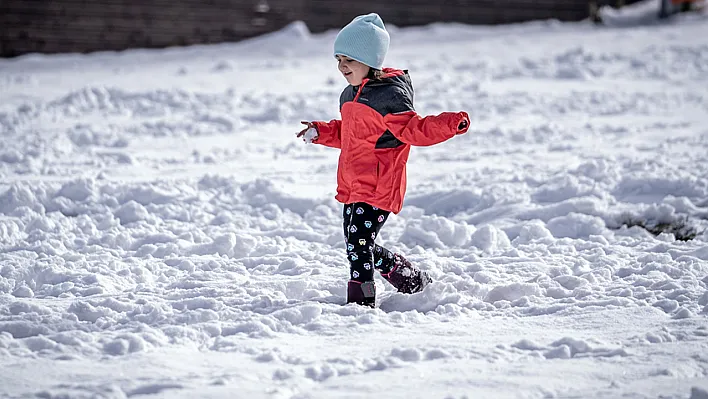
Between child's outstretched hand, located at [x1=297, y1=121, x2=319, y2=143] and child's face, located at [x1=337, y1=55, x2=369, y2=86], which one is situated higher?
child's face, located at [x1=337, y1=55, x2=369, y2=86]

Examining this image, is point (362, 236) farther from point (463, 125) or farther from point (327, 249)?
point (327, 249)

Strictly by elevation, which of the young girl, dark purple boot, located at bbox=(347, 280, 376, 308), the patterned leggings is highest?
the young girl

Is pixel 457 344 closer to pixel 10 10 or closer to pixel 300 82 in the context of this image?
pixel 300 82

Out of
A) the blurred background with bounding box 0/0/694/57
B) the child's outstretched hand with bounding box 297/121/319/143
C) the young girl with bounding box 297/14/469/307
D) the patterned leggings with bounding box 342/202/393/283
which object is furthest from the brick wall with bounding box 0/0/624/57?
the patterned leggings with bounding box 342/202/393/283

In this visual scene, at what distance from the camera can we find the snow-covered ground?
3303mm

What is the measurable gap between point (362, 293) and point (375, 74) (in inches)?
41.6

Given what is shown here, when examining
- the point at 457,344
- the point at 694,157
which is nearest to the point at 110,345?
the point at 457,344

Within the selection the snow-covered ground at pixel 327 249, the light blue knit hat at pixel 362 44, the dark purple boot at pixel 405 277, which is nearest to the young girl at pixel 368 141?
the light blue knit hat at pixel 362 44

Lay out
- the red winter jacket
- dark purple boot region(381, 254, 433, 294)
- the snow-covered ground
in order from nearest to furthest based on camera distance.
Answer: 1. the snow-covered ground
2. the red winter jacket
3. dark purple boot region(381, 254, 433, 294)

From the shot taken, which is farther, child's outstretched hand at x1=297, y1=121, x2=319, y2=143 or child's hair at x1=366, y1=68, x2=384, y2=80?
child's outstretched hand at x1=297, y1=121, x2=319, y2=143

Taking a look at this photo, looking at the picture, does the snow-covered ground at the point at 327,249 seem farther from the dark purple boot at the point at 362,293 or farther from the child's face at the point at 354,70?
the child's face at the point at 354,70

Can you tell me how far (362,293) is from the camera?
4168mm

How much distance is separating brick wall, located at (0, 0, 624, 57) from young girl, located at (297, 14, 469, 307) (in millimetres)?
13212

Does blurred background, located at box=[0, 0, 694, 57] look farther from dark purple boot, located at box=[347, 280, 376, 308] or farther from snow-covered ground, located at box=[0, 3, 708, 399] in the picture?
dark purple boot, located at box=[347, 280, 376, 308]
